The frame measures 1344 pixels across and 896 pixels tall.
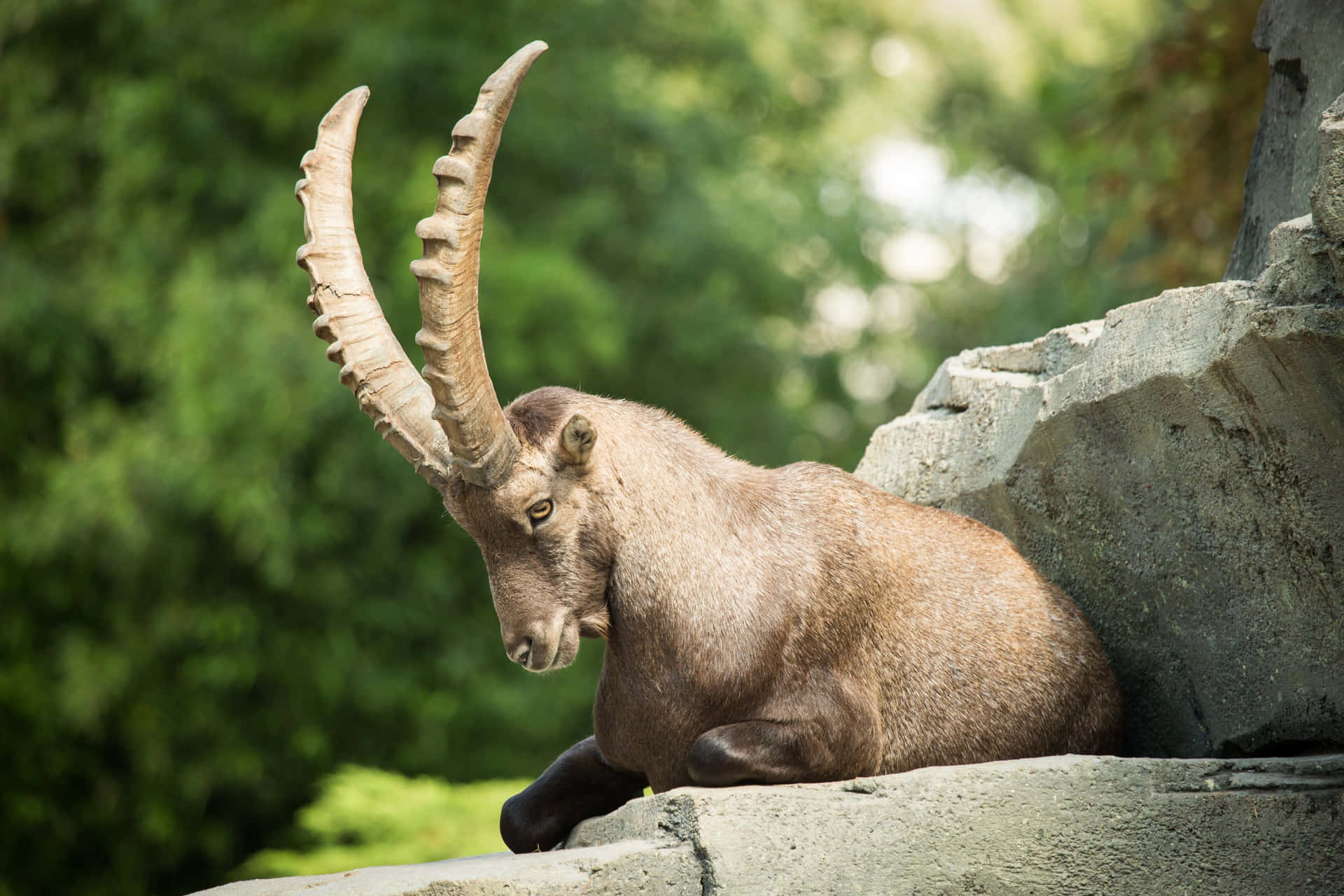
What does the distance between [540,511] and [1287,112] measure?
305cm

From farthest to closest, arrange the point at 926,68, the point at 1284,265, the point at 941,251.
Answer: the point at 941,251
the point at 926,68
the point at 1284,265

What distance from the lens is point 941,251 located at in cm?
2178

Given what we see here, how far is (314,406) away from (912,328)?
37.4 ft

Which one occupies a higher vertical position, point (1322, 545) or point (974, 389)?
point (974, 389)

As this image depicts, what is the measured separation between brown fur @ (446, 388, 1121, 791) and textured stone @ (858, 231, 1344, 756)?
0.27m

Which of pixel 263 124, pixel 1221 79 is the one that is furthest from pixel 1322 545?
pixel 263 124

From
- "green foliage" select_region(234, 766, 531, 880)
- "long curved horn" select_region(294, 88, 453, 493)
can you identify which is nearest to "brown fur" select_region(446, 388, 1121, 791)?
"long curved horn" select_region(294, 88, 453, 493)

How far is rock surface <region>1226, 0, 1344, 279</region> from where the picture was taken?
450 centimetres

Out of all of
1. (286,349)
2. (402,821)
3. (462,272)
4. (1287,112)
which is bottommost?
(402,821)

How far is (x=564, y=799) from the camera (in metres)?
4.43

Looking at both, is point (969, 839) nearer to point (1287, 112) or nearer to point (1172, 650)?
point (1172, 650)

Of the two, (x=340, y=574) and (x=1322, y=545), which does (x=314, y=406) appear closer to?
(x=340, y=574)

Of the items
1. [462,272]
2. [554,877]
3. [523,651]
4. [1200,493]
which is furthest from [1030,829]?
[462,272]

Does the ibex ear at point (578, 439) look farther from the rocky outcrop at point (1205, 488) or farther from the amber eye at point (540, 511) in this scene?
the rocky outcrop at point (1205, 488)
